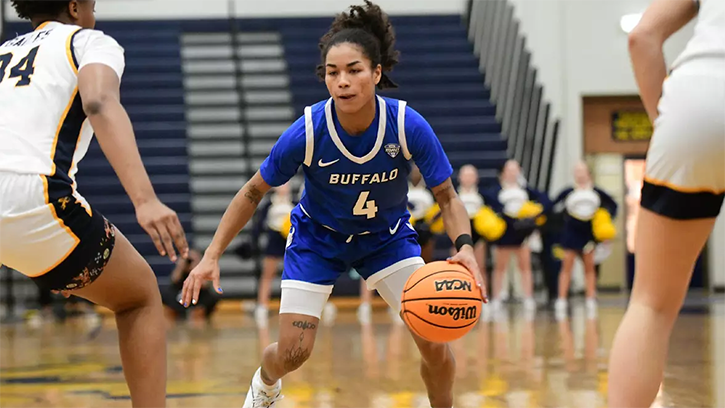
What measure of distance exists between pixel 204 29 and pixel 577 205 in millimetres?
7433

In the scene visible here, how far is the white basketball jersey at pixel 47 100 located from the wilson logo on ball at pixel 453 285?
1.28 metres

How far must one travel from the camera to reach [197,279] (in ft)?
10.1

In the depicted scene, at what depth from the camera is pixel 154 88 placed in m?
14.2

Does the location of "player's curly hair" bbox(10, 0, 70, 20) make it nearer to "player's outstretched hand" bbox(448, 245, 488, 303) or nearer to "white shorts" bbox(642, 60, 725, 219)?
"player's outstretched hand" bbox(448, 245, 488, 303)

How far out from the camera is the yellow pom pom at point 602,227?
34.9ft

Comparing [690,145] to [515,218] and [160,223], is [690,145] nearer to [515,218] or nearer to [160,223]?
[160,223]

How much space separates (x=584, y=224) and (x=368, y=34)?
7.79 m

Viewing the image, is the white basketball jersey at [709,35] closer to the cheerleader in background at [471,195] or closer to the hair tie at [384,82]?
the hair tie at [384,82]

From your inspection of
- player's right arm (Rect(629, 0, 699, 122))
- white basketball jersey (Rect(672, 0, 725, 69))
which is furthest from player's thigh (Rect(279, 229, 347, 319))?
white basketball jersey (Rect(672, 0, 725, 69))

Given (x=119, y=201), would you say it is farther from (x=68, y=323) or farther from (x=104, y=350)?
(x=104, y=350)

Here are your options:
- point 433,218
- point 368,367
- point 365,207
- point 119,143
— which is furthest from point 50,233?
point 433,218

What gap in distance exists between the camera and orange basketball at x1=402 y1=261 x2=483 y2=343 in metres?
3.11

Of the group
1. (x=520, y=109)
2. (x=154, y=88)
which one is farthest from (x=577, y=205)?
(x=154, y=88)

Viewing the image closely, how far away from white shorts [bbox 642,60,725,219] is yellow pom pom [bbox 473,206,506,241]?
8.38 metres
